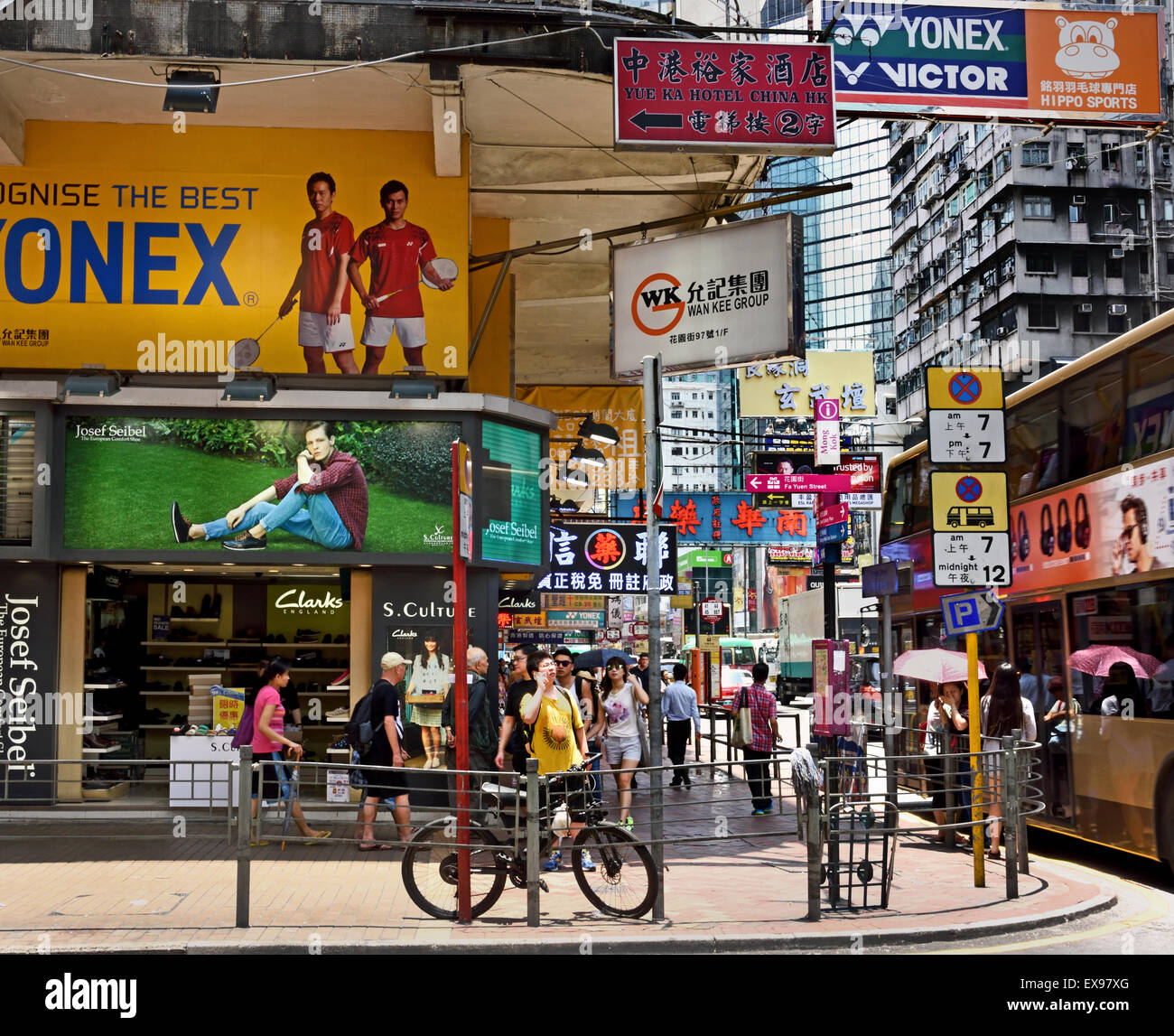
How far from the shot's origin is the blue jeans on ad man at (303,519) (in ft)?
45.6

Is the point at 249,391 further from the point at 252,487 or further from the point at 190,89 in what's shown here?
the point at 190,89

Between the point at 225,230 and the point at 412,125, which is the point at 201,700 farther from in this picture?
the point at 412,125

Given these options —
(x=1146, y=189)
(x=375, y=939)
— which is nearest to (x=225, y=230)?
(x=375, y=939)

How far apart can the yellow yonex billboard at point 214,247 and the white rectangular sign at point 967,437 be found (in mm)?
6009

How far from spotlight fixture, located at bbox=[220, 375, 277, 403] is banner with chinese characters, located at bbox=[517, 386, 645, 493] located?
355 inches

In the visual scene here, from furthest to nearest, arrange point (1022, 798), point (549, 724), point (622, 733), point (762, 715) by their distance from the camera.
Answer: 1. point (762, 715)
2. point (622, 733)
3. point (549, 724)
4. point (1022, 798)

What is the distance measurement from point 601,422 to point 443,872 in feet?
47.2

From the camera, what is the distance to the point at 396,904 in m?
9.65

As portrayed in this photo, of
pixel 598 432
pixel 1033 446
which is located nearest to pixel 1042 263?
pixel 598 432

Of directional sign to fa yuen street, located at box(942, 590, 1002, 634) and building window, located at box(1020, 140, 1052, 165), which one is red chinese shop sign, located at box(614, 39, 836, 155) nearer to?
directional sign to fa yuen street, located at box(942, 590, 1002, 634)

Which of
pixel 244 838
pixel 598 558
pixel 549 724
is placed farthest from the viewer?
pixel 598 558

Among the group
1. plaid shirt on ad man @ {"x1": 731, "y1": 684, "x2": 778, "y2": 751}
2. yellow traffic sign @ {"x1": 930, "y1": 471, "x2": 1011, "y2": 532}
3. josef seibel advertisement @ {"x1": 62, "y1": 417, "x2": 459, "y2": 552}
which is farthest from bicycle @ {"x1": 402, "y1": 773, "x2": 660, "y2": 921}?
plaid shirt on ad man @ {"x1": 731, "y1": 684, "x2": 778, "y2": 751}

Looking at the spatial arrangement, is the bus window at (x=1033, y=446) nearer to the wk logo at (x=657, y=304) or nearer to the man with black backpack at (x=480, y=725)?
the wk logo at (x=657, y=304)

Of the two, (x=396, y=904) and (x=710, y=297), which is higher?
(x=710, y=297)
